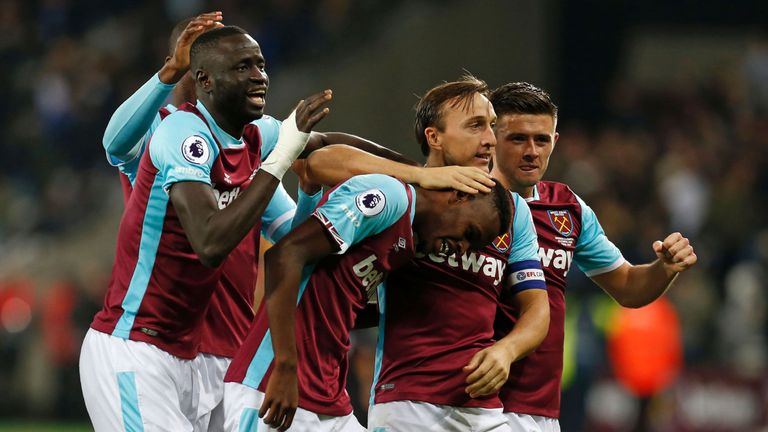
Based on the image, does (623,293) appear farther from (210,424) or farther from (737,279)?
(737,279)

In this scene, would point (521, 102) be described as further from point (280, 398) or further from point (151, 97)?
point (280, 398)

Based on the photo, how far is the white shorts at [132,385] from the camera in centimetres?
486

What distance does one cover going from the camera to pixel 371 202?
184 inches

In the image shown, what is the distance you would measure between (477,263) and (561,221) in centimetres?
87

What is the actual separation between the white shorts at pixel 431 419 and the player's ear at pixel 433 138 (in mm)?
1038

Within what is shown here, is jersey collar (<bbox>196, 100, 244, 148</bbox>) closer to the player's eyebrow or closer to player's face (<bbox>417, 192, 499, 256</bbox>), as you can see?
player's face (<bbox>417, 192, 499, 256</bbox>)

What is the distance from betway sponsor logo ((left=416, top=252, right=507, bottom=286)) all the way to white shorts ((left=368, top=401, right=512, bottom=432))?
1.74ft

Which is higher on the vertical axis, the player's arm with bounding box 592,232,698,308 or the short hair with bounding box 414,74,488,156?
the short hair with bounding box 414,74,488,156

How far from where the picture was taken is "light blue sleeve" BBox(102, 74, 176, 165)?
512 centimetres

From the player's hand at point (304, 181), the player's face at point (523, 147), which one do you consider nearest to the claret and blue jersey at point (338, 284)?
the player's hand at point (304, 181)

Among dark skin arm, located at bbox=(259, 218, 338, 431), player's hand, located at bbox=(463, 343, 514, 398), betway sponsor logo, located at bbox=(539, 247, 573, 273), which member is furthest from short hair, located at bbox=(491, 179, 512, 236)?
betway sponsor logo, located at bbox=(539, 247, 573, 273)

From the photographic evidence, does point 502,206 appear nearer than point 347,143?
Yes

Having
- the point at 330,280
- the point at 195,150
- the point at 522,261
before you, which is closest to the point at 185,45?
the point at 195,150

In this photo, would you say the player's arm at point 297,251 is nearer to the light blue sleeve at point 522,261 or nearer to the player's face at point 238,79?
the player's face at point 238,79
